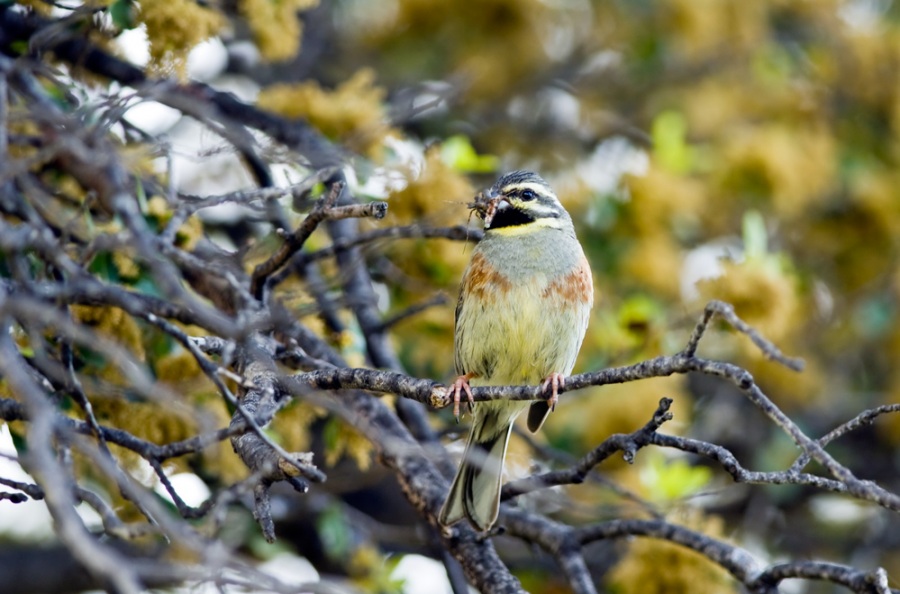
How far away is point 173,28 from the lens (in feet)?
14.2

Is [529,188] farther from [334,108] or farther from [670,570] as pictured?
[670,570]

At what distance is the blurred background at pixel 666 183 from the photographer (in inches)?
235

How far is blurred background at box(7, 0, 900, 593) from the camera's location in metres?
5.96

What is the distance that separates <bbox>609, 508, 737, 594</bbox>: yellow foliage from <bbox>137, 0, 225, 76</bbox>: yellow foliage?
2.87m

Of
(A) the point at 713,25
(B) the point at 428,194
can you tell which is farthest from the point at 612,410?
(A) the point at 713,25

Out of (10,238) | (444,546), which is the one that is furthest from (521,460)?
(10,238)

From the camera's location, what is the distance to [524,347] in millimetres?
4648

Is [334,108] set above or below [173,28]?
above

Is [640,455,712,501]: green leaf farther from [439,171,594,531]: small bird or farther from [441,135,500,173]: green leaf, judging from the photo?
[441,135,500,173]: green leaf

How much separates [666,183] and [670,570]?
263 centimetres

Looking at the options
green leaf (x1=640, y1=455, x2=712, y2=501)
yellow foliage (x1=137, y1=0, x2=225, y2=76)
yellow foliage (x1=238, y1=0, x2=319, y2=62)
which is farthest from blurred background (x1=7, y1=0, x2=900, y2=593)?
yellow foliage (x1=137, y1=0, x2=225, y2=76)

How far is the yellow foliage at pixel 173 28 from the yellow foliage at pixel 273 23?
0.92ft

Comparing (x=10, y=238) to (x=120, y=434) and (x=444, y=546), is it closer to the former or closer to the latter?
(x=120, y=434)

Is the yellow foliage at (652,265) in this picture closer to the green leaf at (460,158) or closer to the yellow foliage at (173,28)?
the green leaf at (460,158)
